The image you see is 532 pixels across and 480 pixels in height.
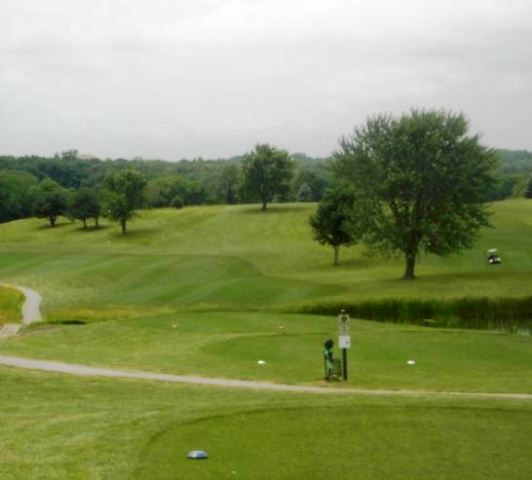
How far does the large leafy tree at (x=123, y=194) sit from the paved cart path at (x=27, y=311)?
37.7 metres

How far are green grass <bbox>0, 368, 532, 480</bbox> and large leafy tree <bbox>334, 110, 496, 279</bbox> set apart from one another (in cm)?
3869

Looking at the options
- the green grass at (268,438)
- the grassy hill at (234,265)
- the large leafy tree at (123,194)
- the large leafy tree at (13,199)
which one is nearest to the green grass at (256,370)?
the green grass at (268,438)

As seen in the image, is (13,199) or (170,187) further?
(170,187)

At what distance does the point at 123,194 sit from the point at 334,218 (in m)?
41.2

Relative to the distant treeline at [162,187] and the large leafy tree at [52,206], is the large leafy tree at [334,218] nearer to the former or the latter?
the distant treeline at [162,187]

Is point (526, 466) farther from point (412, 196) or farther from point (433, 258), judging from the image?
point (433, 258)

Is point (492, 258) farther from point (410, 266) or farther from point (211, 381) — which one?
point (211, 381)

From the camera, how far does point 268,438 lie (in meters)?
13.4

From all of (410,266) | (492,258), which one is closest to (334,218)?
(410,266)

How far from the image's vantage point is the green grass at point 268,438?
1137 cm

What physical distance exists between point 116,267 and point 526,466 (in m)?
61.4

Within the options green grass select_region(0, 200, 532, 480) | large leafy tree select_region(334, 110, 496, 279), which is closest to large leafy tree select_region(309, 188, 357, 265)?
green grass select_region(0, 200, 532, 480)

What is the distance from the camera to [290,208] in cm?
11469

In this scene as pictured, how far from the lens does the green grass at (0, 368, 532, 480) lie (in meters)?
11.4
